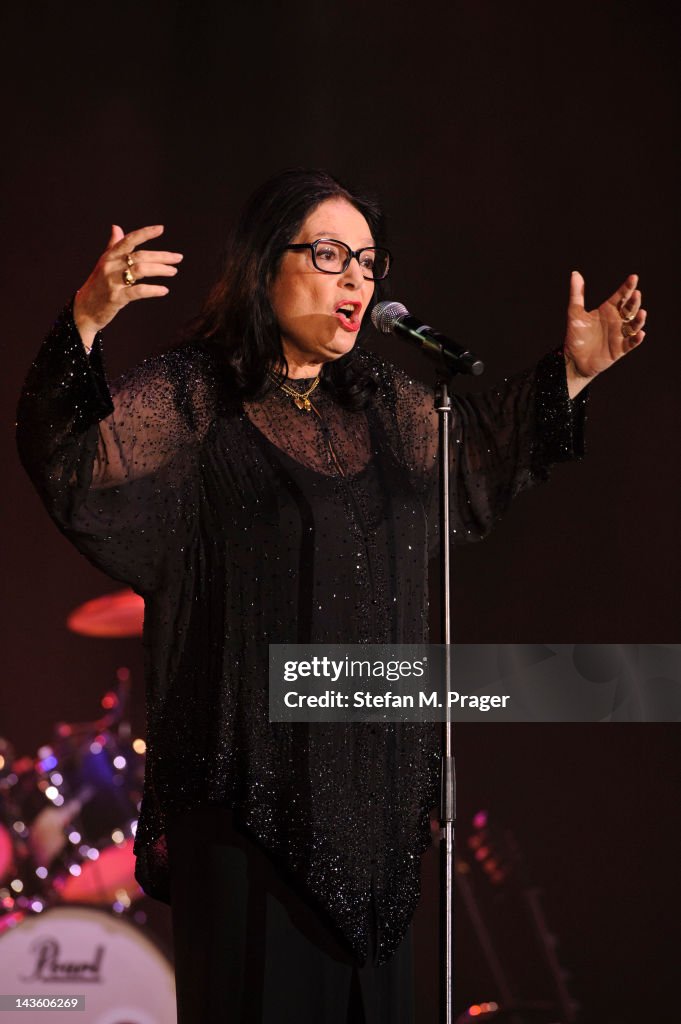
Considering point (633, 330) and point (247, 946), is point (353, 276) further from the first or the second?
point (247, 946)

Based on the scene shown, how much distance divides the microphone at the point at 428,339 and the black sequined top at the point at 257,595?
19cm

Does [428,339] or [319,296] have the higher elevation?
[319,296]

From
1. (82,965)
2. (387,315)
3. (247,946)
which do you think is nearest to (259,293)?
(387,315)

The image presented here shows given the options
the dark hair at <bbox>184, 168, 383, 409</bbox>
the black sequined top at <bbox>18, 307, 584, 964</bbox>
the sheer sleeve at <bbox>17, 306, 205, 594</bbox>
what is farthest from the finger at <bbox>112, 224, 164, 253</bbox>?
the dark hair at <bbox>184, 168, 383, 409</bbox>

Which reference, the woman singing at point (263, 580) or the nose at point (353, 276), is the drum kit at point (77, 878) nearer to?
the woman singing at point (263, 580)

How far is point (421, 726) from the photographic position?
1.67m

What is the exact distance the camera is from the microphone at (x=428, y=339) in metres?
1.46

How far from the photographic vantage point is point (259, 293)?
1738 millimetres

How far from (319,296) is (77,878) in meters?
1.64

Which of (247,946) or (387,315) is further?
(387,315)

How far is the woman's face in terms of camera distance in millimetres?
1709

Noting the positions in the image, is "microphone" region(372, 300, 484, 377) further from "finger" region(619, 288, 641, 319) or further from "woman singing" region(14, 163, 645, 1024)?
"finger" region(619, 288, 641, 319)

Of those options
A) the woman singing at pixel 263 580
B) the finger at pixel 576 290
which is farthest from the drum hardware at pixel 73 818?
the finger at pixel 576 290

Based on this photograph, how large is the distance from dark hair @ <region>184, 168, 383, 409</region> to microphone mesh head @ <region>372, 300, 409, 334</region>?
16cm
